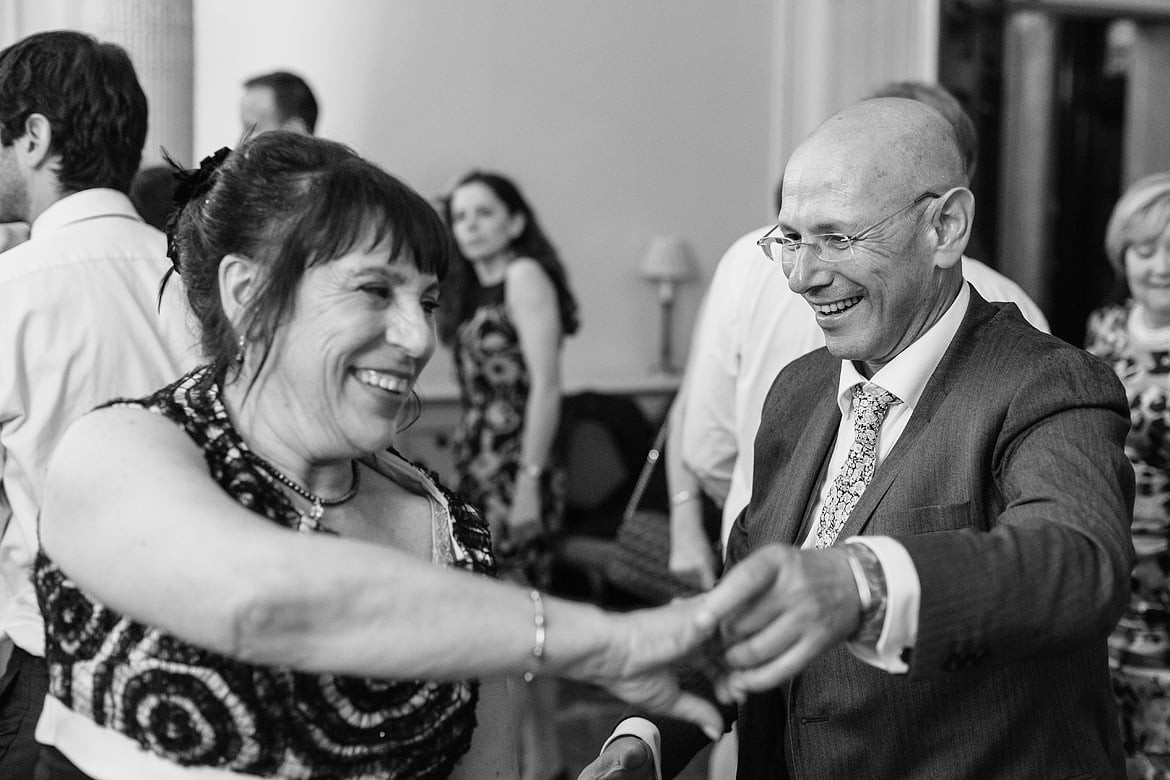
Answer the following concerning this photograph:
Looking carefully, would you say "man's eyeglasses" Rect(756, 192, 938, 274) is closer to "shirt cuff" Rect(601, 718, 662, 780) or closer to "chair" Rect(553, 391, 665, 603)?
"shirt cuff" Rect(601, 718, 662, 780)

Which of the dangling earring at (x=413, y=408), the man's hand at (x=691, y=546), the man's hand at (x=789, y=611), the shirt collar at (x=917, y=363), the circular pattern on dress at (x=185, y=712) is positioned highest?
the shirt collar at (x=917, y=363)

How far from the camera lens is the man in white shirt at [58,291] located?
202 centimetres

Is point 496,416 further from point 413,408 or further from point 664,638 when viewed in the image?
point 664,638

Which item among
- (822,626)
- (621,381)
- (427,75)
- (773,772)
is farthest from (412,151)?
(822,626)

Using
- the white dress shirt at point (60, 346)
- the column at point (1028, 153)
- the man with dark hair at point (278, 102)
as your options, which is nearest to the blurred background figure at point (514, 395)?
the man with dark hair at point (278, 102)

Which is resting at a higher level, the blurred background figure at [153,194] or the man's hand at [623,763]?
the blurred background figure at [153,194]

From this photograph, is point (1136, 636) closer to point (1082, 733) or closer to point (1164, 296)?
point (1164, 296)

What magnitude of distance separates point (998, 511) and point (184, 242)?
0.99 meters

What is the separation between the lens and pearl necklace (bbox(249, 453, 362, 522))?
1.44m

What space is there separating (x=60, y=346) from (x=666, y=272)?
16.3 feet

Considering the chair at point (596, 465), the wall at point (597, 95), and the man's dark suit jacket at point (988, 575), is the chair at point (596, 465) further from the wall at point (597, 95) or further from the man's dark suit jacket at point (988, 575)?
the man's dark suit jacket at point (988, 575)

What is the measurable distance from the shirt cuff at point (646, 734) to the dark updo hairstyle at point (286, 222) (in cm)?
67

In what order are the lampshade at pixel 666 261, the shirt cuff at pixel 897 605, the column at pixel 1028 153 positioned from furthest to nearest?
the column at pixel 1028 153
the lampshade at pixel 666 261
the shirt cuff at pixel 897 605

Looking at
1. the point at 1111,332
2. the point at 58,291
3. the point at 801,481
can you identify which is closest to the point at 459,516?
the point at 801,481
